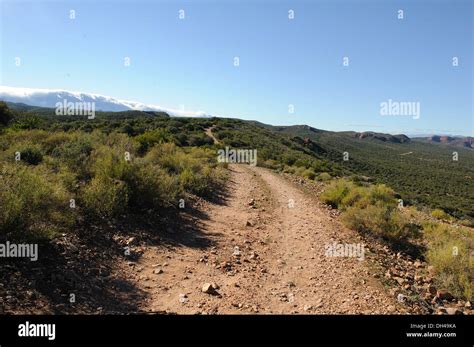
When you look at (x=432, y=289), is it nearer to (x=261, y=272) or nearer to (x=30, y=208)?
(x=261, y=272)

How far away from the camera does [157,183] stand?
8.88 meters

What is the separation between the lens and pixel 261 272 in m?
6.15

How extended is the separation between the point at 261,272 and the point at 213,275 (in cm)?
89

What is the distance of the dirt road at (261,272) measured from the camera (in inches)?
195

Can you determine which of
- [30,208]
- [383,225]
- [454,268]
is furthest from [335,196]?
[30,208]

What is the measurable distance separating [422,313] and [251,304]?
2510 mm

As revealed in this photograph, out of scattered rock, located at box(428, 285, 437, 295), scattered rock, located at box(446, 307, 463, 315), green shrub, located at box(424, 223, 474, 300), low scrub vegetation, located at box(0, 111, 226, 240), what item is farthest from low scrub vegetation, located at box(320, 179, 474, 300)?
low scrub vegetation, located at box(0, 111, 226, 240)

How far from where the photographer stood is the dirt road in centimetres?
495

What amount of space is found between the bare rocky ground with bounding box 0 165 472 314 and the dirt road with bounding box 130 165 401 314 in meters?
0.02

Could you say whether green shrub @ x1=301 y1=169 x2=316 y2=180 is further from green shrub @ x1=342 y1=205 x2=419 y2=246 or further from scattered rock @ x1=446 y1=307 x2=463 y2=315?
scattered rock @ x1=446 y1=307 x2=463 y2=315
